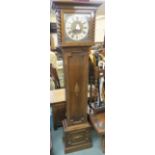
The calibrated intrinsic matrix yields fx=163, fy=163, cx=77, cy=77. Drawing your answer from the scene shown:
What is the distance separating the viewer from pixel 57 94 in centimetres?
194

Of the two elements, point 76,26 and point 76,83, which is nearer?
point 76,26

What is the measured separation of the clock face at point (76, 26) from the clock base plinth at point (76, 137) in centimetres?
89

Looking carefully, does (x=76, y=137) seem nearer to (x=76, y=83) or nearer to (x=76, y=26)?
(x=76, y=83)

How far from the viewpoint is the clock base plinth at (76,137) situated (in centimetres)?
168

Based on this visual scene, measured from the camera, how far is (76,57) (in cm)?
153

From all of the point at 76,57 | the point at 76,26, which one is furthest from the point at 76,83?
the point at 76,26

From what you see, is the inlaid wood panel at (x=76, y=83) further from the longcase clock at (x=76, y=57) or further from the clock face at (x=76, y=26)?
the clock face at (x=76, y=26)

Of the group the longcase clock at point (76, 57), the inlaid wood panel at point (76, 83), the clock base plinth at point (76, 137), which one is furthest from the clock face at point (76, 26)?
the clock base plinth at point (76, 137)

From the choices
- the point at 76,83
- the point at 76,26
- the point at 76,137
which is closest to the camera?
the point at 76,26

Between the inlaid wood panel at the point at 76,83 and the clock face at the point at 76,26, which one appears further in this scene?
the inlaid wood panel at the point at 76,83

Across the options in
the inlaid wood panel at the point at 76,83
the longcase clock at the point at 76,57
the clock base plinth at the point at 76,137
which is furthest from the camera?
the clock base plinth at the point at 76,137

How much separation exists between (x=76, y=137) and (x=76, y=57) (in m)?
0.84
